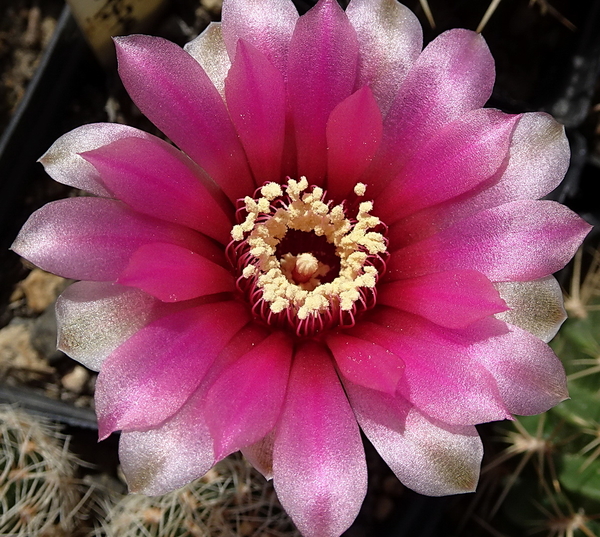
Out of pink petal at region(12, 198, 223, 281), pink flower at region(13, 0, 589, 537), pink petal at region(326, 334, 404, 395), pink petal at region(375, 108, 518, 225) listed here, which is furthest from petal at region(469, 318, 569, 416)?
pink petal at region(12, 198, 223, 281)

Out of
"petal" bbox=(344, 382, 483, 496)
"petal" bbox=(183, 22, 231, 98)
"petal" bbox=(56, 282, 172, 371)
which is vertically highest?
"petal" bbox=(183, 22, 231, 98)

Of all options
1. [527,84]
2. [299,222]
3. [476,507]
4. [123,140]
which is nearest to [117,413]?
[123,140]

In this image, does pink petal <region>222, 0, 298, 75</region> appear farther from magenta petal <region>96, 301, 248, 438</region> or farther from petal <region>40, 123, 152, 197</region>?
magenta petal <region>96, 301, 248, 438</region>

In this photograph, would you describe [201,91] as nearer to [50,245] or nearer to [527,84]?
[50,245]

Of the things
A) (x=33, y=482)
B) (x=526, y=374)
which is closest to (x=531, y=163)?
(x=526, y=374)

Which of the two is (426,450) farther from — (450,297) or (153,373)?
(153,373)

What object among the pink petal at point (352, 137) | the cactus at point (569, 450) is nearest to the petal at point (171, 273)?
the pink petal at point (352, 137)
